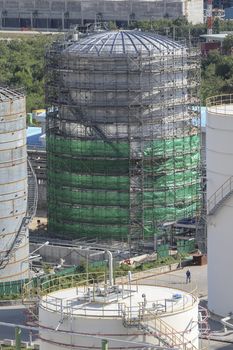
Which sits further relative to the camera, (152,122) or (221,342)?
(152,122)

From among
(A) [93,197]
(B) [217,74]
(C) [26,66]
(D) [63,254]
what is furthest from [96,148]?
(C) [26,66]

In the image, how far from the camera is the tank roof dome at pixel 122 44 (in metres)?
56.4

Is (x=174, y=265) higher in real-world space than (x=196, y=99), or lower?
lower

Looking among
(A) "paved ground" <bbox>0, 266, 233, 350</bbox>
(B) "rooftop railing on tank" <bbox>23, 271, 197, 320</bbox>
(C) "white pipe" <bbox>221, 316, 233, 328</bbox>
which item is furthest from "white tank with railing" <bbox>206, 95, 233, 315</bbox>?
(B) "rooftop railing on tank" <bbox>23, 271, 197, 320</bbox>

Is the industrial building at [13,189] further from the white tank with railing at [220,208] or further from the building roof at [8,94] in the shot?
the white tank with railing at [220,208]

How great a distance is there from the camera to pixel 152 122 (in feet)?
186

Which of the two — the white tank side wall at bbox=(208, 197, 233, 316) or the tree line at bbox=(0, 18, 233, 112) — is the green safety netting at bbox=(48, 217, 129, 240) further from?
the tree line at bbox=(0, 18, 233, 112)


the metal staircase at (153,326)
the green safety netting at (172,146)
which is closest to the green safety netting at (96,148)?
the green safety netting at (172,146)

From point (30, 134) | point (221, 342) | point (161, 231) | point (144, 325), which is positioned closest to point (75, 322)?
point (144, 325)

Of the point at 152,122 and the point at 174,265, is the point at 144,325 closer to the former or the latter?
the point at 174,265

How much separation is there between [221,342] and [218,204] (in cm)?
463

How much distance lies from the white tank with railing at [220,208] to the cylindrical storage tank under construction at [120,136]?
35.5ft

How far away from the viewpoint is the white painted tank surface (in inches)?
1344

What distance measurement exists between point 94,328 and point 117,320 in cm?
53
